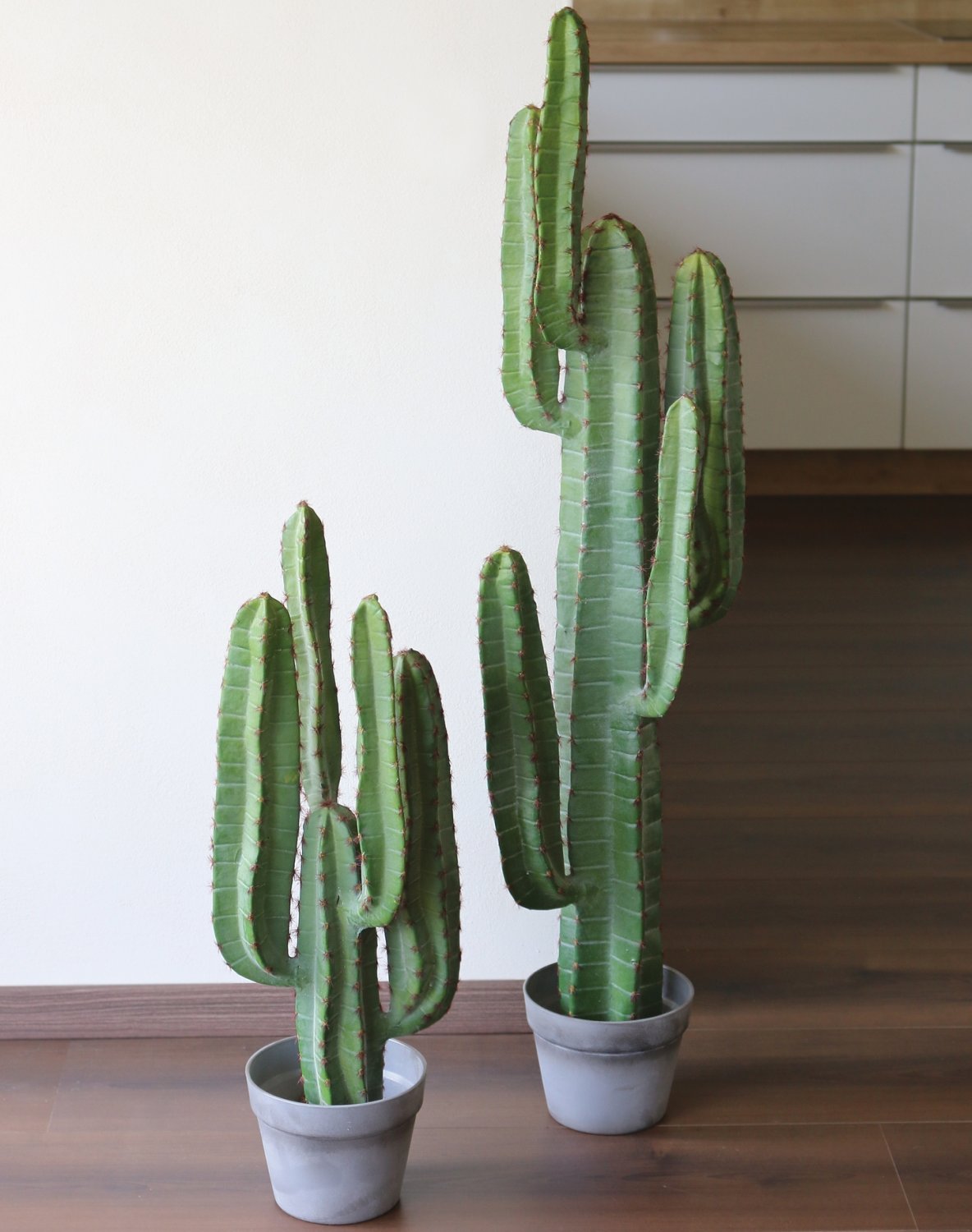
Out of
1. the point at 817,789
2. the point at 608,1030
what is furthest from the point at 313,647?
the point at 817,789

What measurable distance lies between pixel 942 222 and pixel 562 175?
249 cm

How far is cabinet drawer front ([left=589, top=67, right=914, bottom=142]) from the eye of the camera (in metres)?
3.40

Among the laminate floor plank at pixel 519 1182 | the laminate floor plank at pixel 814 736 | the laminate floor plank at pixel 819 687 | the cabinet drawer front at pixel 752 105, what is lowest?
Answer: the laminate floor plank at pixel 519 1182

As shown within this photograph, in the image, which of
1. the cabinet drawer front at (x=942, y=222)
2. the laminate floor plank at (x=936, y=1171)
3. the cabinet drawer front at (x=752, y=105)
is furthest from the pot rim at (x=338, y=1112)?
the cabinet drawer front at (x=942, y=222)

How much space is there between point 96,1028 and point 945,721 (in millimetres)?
1513

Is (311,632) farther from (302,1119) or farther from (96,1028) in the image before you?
(96,1028)

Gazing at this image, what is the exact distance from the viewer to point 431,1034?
1663 mm

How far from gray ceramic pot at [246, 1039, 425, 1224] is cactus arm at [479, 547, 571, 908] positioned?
19cm

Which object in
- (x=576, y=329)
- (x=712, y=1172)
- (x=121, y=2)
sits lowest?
(x=712, y=1172)

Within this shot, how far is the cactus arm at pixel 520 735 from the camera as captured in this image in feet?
4.25

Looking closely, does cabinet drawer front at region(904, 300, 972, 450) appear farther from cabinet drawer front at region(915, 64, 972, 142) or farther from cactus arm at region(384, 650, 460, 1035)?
cactus arm at region(384, 650, 460, 1035)

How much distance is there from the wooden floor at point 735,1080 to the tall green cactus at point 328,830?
0.18 meters

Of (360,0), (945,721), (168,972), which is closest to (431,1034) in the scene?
(168,972)

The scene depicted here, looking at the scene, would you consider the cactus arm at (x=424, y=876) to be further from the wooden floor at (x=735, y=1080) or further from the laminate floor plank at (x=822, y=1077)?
the laminate floor plank at (x=822, y=1077)
